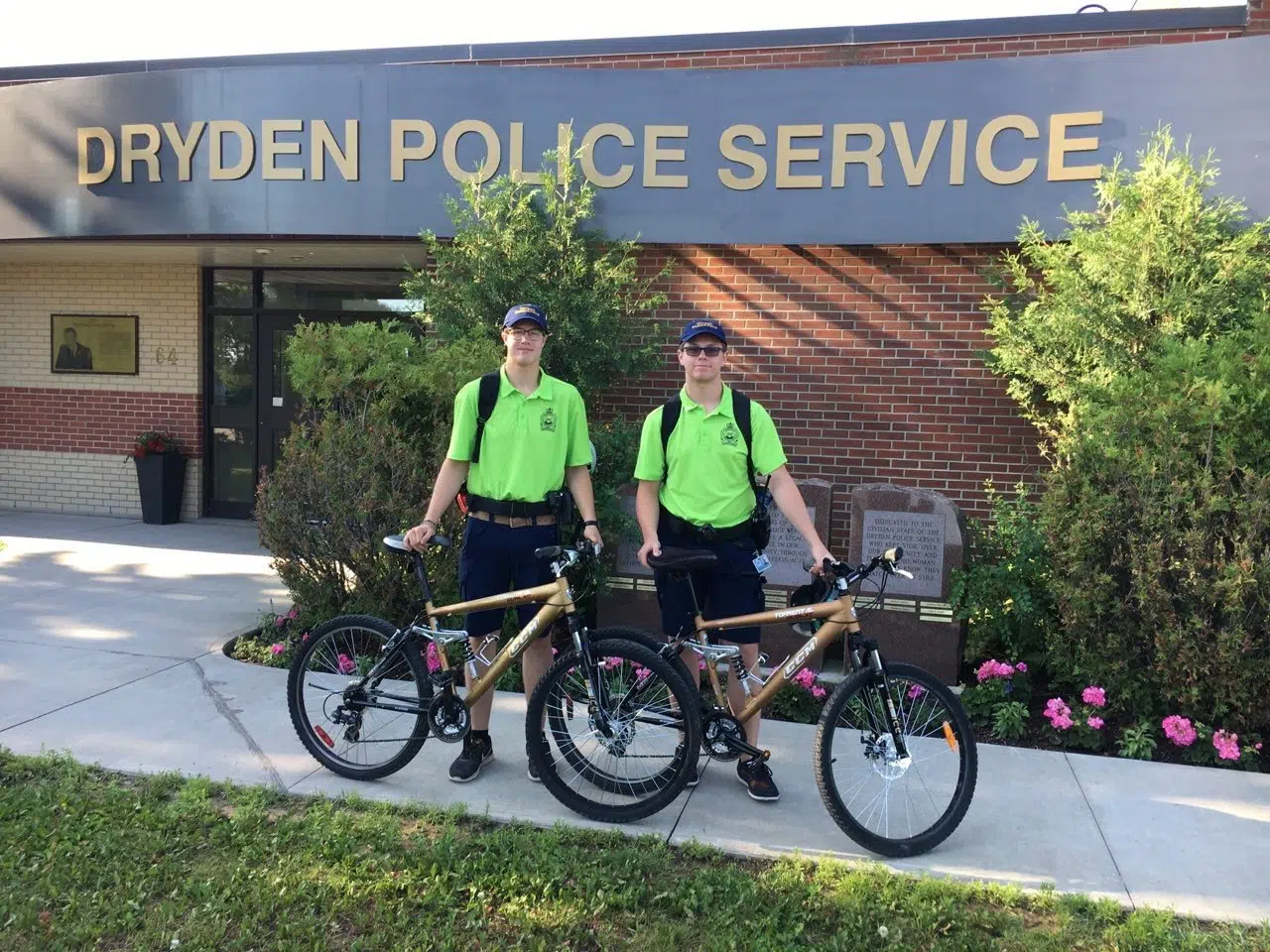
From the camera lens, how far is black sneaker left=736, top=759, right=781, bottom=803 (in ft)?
12.2

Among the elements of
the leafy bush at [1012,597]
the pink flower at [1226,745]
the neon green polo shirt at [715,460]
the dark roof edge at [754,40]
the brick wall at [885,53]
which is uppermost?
the dark roof edge at [754,40]

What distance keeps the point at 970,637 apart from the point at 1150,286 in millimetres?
2298

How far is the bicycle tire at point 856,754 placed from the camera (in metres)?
3.24

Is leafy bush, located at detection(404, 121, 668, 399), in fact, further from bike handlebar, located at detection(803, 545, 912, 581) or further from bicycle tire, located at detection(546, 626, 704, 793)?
bike handlebar, located at detection(803, 545, 912, 581)

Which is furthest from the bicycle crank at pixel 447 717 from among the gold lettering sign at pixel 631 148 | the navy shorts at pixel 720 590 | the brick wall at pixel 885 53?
the brick wall at pixel 885 53

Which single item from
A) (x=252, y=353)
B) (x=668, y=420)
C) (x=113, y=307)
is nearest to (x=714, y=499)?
(x=668, y=420)

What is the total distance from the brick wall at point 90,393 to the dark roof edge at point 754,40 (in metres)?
2.29

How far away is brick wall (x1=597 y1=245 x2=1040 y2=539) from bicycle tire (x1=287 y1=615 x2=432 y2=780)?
13.2 feet

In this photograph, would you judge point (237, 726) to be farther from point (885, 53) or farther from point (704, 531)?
point (885, 53)

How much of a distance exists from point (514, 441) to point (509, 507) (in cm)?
26

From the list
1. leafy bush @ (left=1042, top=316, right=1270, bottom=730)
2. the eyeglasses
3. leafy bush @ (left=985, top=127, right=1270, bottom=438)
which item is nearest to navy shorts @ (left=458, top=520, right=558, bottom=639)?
the eyeglasses

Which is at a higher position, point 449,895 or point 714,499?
point 714,499

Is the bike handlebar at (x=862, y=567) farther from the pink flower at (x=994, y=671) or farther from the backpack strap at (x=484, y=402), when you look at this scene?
the pink flower at (x=994, y=671)

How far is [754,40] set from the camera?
7336mm
